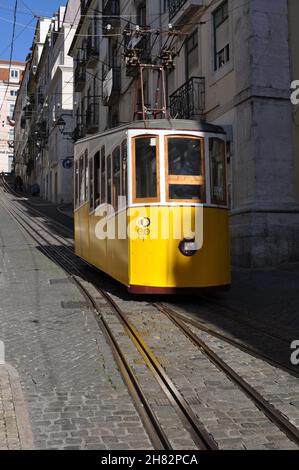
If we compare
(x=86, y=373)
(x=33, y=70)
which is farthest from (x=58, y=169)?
(x=86, y=373)

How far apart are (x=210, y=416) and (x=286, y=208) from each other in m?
10.2

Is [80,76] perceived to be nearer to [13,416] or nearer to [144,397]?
[144,397]

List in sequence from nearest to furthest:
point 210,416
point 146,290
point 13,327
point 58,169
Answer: point 210,416, point 13,327, point 146,290, point 58,169

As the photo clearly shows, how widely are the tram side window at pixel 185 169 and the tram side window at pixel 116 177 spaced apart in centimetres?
98

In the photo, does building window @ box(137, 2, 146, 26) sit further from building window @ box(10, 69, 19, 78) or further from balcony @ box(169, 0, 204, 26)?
building window @ box(10, 69, 19, 78)

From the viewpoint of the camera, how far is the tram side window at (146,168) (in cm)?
864

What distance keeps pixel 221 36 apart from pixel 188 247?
967 cm

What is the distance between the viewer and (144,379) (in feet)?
17.0

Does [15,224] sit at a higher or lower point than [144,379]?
higher

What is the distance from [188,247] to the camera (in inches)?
338

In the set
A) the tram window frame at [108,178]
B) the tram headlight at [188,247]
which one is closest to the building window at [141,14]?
the tram window frame at [108,178]

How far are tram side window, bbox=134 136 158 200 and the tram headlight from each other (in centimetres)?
83
